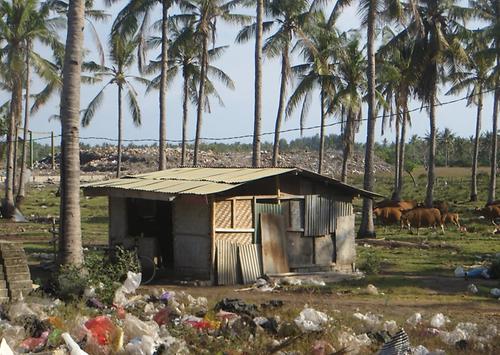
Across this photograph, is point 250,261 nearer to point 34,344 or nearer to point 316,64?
point 34,344

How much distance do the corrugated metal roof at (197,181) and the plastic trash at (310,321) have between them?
5.87m

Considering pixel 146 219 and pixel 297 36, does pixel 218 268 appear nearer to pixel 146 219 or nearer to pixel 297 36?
pixel 146 219

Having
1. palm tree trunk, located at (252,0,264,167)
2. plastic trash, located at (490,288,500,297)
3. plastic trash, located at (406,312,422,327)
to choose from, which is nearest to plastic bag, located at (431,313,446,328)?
plastic trash, located at (406,312,422,327)

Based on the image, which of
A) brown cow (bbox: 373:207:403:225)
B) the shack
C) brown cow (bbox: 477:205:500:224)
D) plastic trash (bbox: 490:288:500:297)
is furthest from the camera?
brown cow (bbox: 477:205:500:224)

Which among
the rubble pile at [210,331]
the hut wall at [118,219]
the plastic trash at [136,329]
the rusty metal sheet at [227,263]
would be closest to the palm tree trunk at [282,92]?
the hut wall at [118,219]

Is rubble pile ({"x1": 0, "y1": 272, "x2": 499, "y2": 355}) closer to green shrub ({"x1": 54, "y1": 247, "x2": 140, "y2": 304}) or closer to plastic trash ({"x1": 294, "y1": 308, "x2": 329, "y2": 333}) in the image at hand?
plastic trash ({"x1": 294, "y1": 308, "x2": 329, "y2": 333})

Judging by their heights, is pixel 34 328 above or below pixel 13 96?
below

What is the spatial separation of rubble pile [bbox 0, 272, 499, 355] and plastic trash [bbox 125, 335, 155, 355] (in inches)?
0.5

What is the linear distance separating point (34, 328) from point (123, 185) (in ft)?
30.3

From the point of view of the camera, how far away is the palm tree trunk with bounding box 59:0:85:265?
1416 cm

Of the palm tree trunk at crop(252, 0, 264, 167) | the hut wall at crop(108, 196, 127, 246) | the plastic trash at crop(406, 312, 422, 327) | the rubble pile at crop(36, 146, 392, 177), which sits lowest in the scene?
the plastic trash at crop(406, 312, 422, 327)

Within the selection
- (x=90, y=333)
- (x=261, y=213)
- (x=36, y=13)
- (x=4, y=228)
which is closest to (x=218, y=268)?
(x=261, y=213)

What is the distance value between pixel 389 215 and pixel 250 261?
15906 mm

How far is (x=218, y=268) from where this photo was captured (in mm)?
16734
